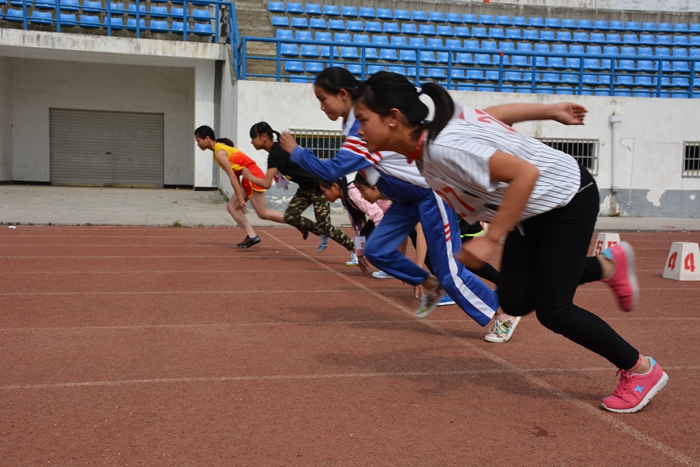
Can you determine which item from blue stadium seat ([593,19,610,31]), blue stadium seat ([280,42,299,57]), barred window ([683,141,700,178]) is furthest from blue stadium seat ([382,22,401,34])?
barred window ([683,141,700,178])

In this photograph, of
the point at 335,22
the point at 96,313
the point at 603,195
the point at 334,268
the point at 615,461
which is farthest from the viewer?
the point at 335,22

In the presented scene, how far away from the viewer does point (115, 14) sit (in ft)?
66.0

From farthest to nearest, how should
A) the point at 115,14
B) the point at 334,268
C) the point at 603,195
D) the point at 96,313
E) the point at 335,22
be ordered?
the point at 335,22 < the point at 115,14 < the point at 603,195 < the point at 334,268 < the point at 96,313

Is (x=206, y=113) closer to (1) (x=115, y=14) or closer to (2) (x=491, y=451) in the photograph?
(1) (x=115, y=14)

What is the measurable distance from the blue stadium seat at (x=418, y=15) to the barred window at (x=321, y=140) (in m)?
8.90

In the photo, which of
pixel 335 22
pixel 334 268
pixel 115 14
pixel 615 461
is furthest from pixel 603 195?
pixel 615 461

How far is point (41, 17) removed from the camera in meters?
19.3

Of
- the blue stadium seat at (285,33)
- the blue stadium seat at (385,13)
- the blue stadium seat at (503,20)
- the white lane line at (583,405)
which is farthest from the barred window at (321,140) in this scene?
the white lane line at (583,405)

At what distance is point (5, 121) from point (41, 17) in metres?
4.61

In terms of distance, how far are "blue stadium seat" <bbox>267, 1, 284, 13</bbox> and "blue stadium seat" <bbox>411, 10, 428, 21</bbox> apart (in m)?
4.54

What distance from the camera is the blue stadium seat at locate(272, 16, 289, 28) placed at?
2230 cm

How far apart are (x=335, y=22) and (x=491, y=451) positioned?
69.8ft

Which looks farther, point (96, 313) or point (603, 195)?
point (603, 195)

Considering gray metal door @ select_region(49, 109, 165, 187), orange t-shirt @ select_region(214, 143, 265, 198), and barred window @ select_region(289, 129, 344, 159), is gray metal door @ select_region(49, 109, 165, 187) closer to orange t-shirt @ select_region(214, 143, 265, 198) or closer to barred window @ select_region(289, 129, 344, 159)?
barred window @ select_region(289, 129, 344, 159)
